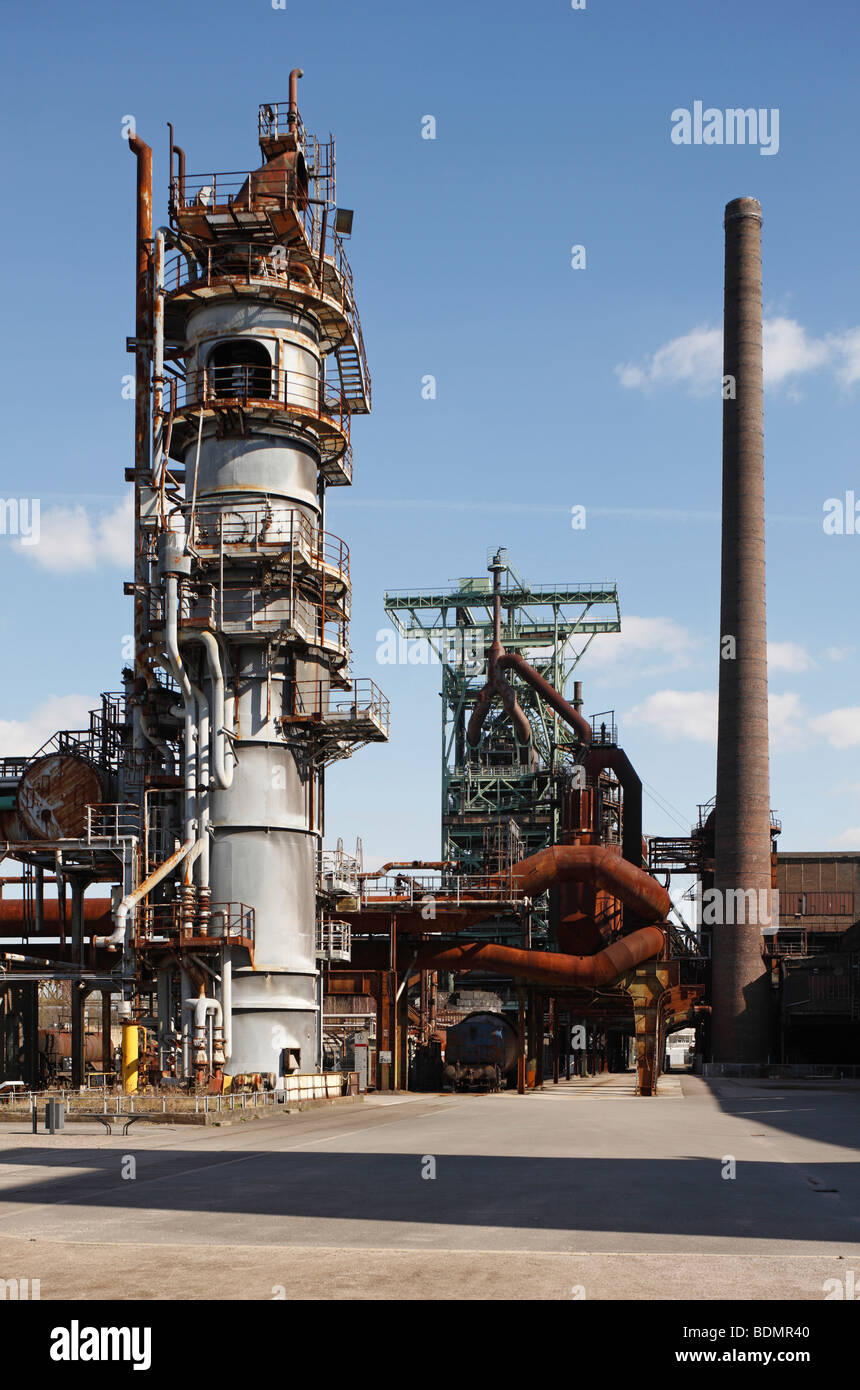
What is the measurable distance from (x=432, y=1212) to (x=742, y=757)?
154 feet

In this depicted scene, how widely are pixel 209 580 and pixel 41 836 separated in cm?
867

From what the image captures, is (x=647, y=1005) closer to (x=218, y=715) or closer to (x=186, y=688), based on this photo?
(x=218, y=715)

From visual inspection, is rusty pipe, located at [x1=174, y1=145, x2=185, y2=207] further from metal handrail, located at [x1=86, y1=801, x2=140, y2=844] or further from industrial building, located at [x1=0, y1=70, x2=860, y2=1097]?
metal handrail, located at [x1=86, y1=801, x2=140, y2=844]

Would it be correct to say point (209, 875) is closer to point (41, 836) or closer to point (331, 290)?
point (41, 836)

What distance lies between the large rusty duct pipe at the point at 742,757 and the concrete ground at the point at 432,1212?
33153 millimetres

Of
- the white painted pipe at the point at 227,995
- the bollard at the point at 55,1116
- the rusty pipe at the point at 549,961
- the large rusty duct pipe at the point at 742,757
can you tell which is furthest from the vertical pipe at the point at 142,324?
the large rusty duct pipe at the point at 742,757

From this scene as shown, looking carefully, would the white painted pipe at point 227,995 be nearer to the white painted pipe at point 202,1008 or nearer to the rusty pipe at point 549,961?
the white painted pipe at point 202,1008

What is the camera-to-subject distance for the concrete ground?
33.5 ft

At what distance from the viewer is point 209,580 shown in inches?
1486

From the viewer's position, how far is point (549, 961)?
145 feet

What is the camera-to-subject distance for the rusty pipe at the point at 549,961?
43.2 m

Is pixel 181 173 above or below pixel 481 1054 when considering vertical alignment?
above

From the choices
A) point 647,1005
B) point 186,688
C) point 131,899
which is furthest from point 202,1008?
point 647,1005
